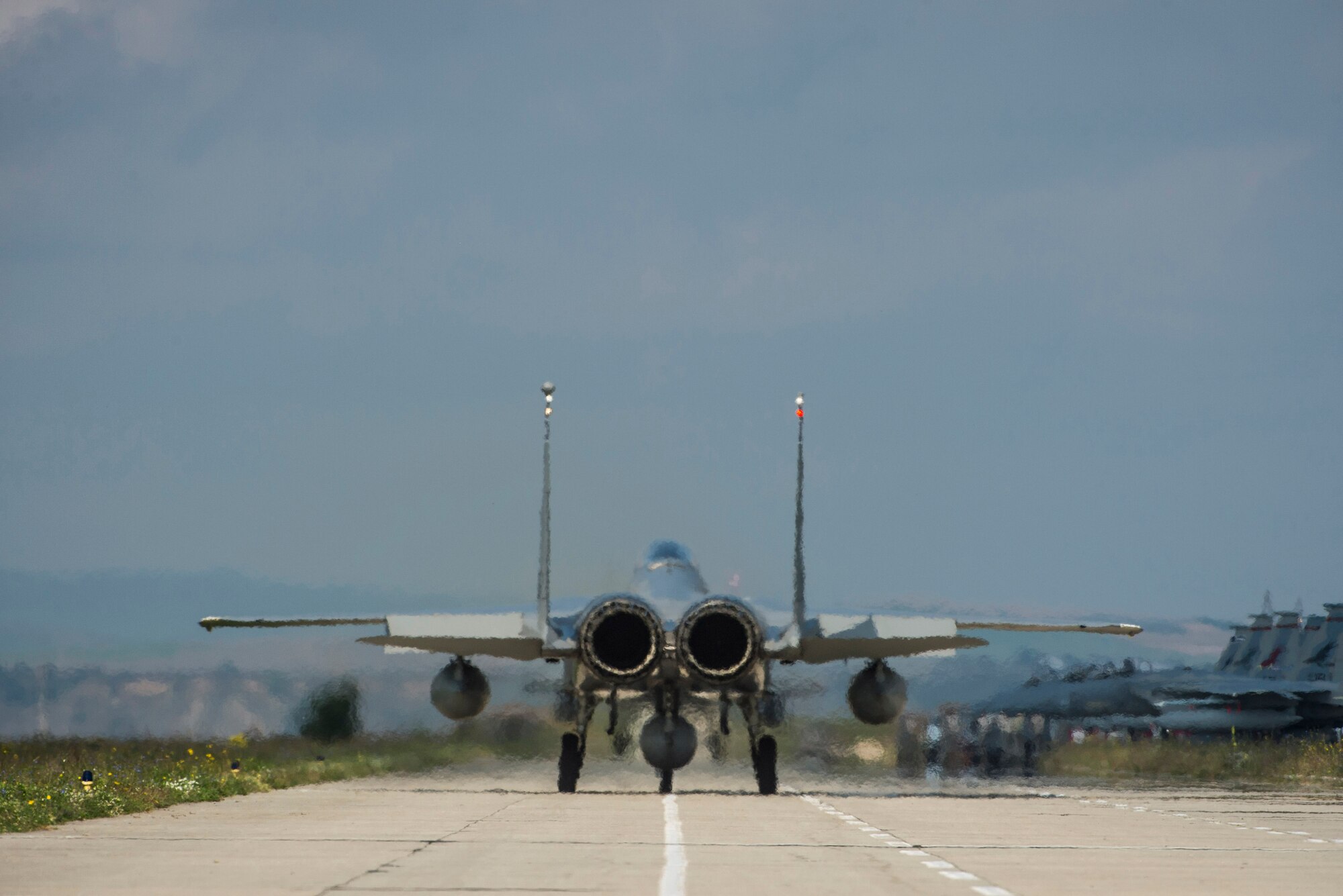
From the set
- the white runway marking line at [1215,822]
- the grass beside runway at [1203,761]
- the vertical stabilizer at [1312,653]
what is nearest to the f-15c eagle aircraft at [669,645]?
the white runway marking line at [1215,822]

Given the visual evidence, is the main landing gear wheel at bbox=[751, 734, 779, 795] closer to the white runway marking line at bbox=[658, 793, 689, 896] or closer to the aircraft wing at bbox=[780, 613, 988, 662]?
the aircraft wing at bbox=[780, 613, 988, 662]

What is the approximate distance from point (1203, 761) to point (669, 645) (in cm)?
1723

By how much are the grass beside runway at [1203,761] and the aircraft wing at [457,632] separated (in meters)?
15.4

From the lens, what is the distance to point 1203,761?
3662 centimetres

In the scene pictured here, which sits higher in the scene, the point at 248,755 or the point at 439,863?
the point at 439,863

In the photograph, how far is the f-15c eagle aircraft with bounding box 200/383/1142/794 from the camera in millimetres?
22891

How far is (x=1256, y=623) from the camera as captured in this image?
218ft

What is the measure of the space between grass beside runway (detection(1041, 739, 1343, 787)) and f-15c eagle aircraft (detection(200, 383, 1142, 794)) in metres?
10.6

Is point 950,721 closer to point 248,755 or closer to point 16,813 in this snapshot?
point 248,755

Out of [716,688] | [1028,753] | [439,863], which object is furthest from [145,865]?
[1028,753]

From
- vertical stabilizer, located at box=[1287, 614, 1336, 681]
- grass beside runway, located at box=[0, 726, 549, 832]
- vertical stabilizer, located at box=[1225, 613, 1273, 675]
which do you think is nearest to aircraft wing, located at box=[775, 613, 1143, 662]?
grass beside runway, located at box=[0, 726, 549, 832]

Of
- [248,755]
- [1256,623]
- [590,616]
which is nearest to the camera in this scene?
[590,616]

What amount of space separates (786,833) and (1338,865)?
4.92 m

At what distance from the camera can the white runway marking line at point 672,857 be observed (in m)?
9.91
